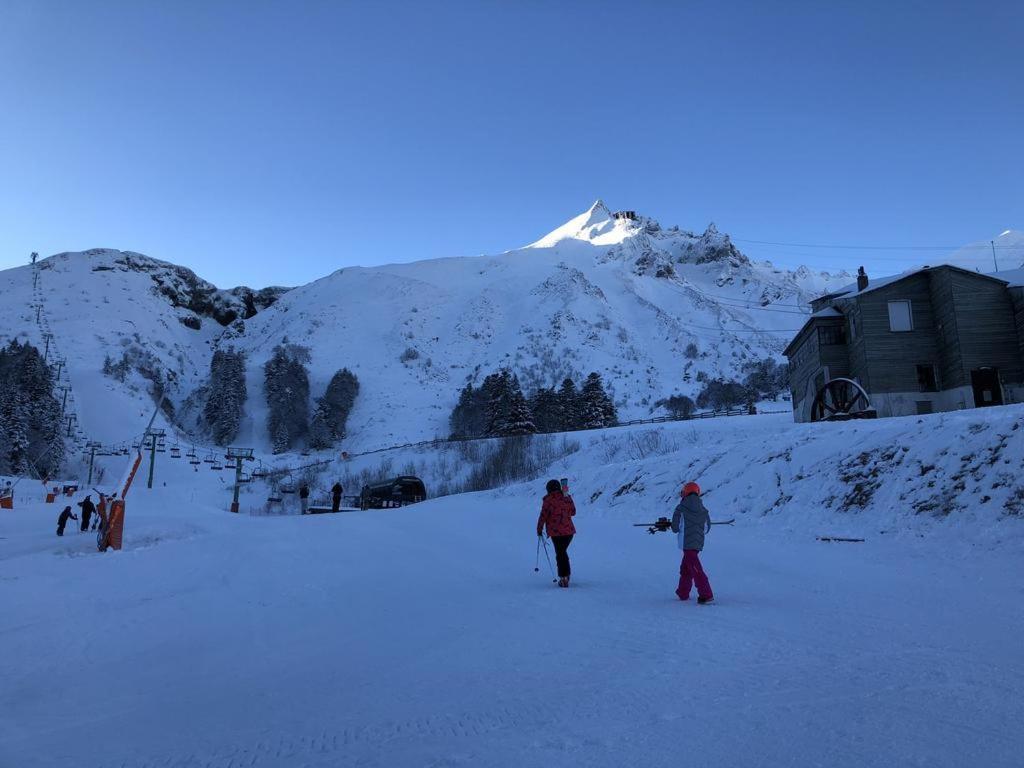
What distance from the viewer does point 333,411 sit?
3649 inches

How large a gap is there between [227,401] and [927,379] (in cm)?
8794

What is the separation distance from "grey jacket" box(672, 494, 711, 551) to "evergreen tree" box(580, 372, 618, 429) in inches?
2555

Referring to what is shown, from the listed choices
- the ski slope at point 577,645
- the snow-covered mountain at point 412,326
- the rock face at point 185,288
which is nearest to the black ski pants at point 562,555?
the ski slope at point 577,645

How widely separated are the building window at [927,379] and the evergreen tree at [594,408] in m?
43.0

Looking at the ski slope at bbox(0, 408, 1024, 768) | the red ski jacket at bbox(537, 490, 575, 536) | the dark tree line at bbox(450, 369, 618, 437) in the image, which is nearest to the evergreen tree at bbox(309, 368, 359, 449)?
the dark tree line at bbox(450, 369, 618, 437)

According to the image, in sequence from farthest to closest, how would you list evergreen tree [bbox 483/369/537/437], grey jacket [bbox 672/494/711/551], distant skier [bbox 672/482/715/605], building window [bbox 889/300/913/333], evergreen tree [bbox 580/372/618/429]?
1. evergreen tree [bbox 580/372/618/429]
2. evergreen tree [bbox 483/369/537/437]
3. building window [bbox 889/300/913/333]
4. grey jacket [bbox 672/494/711/551]
5. distant skier [bbox 672/482/715/605]

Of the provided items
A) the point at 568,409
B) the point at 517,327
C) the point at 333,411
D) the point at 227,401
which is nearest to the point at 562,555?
the point at 568,409

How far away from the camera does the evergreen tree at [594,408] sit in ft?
247

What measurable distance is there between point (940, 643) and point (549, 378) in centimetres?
9341

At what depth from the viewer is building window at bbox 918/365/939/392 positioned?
32.3 meters

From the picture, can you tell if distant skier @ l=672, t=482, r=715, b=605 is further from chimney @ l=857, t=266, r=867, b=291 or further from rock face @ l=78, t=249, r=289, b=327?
rock face @ l=78, t=249, r=289, b=327

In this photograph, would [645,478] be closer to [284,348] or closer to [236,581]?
[236,581]

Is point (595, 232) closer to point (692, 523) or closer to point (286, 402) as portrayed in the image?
point (286, 402)

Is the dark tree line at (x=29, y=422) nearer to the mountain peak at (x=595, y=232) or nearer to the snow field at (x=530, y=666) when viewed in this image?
the snow field at (x=530, y=666)
